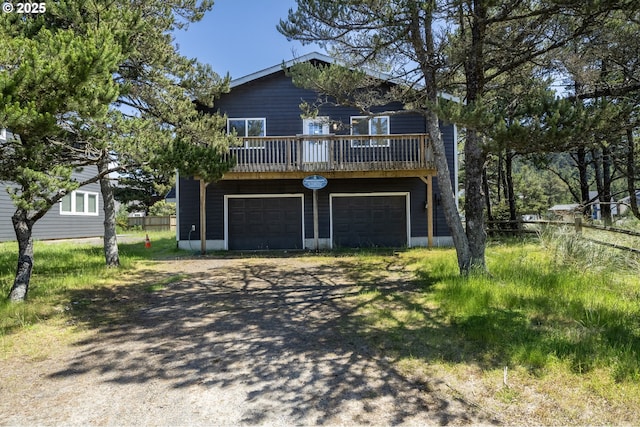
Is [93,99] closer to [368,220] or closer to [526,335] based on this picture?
[526,335]

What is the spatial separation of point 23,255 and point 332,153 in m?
8.09

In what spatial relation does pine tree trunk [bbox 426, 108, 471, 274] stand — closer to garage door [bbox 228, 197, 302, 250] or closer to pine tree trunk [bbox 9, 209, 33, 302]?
garage door [bbox 228, 197, 302, 250]

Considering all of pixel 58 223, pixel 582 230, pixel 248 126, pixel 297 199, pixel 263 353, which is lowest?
pixel 263 353

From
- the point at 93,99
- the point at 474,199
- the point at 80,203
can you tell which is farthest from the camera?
the point at 80,203

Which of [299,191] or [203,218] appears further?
[299,191]

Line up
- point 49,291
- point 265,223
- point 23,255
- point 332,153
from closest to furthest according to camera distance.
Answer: point 23,255 → point 49,291 → point 332,153 → point 265,223

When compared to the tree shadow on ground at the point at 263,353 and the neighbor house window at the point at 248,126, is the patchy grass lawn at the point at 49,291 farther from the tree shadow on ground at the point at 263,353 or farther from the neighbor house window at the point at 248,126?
the neighbor house window at the point at 248,126

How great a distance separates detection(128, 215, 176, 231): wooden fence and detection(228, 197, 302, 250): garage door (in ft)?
50.8

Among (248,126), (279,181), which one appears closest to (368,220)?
(279,181)

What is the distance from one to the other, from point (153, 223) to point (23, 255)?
21.9 metres

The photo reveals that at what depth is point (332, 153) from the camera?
37.8 ft

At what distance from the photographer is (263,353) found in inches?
153

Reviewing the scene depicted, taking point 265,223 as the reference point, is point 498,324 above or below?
below

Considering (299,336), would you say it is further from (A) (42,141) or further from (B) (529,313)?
(A) (42,141)
